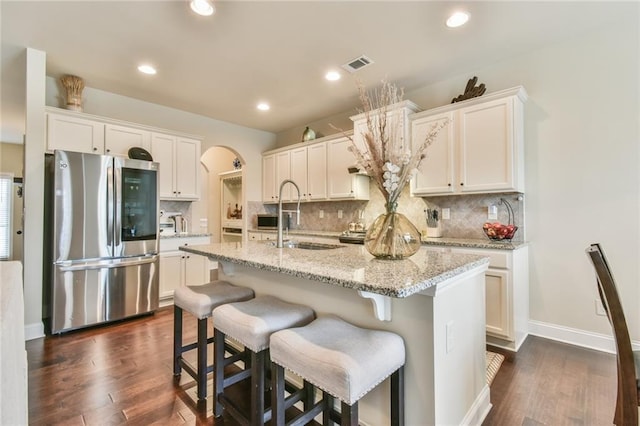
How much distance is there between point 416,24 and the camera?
242cm

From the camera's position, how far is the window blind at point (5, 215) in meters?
5.84

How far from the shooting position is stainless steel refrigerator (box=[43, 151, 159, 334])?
2.86 m

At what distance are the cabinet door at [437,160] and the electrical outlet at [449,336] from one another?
6.60ft

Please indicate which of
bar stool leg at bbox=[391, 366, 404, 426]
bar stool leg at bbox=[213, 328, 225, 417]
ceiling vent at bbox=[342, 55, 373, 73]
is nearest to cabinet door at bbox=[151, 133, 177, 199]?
ceiling vent at bbox=[342, 55, 373, 73]

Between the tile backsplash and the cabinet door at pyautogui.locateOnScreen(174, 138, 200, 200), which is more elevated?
the cabinet door at pyautogui.locateOnScreen(174, 138, 200, 200)

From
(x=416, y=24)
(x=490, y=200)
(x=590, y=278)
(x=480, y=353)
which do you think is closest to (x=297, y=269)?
(x=480, y=353)

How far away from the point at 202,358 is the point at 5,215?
274 inches

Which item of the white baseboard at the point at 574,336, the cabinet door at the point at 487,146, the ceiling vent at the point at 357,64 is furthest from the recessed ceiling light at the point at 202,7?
the white baseboard at the point at 574,336

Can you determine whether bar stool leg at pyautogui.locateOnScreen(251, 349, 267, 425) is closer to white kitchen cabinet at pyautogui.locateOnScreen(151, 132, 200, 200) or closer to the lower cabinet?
the lower cabinet

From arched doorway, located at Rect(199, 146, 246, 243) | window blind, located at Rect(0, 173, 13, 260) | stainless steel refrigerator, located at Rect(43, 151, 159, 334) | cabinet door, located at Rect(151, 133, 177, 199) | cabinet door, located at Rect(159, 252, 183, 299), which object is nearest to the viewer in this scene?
stainless steel refrigerator, located at Rect(43, 151, 159, 334)

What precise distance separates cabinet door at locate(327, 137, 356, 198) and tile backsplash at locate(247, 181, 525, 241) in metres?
0.36

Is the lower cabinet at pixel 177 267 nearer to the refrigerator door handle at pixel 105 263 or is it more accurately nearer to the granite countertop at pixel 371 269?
the refrigerator door handle at pixel 105 263

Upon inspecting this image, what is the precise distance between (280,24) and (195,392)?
281 centimetres

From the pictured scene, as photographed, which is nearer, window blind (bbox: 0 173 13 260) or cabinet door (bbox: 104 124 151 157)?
cabinet door (bbox: 104 124 151 157)
